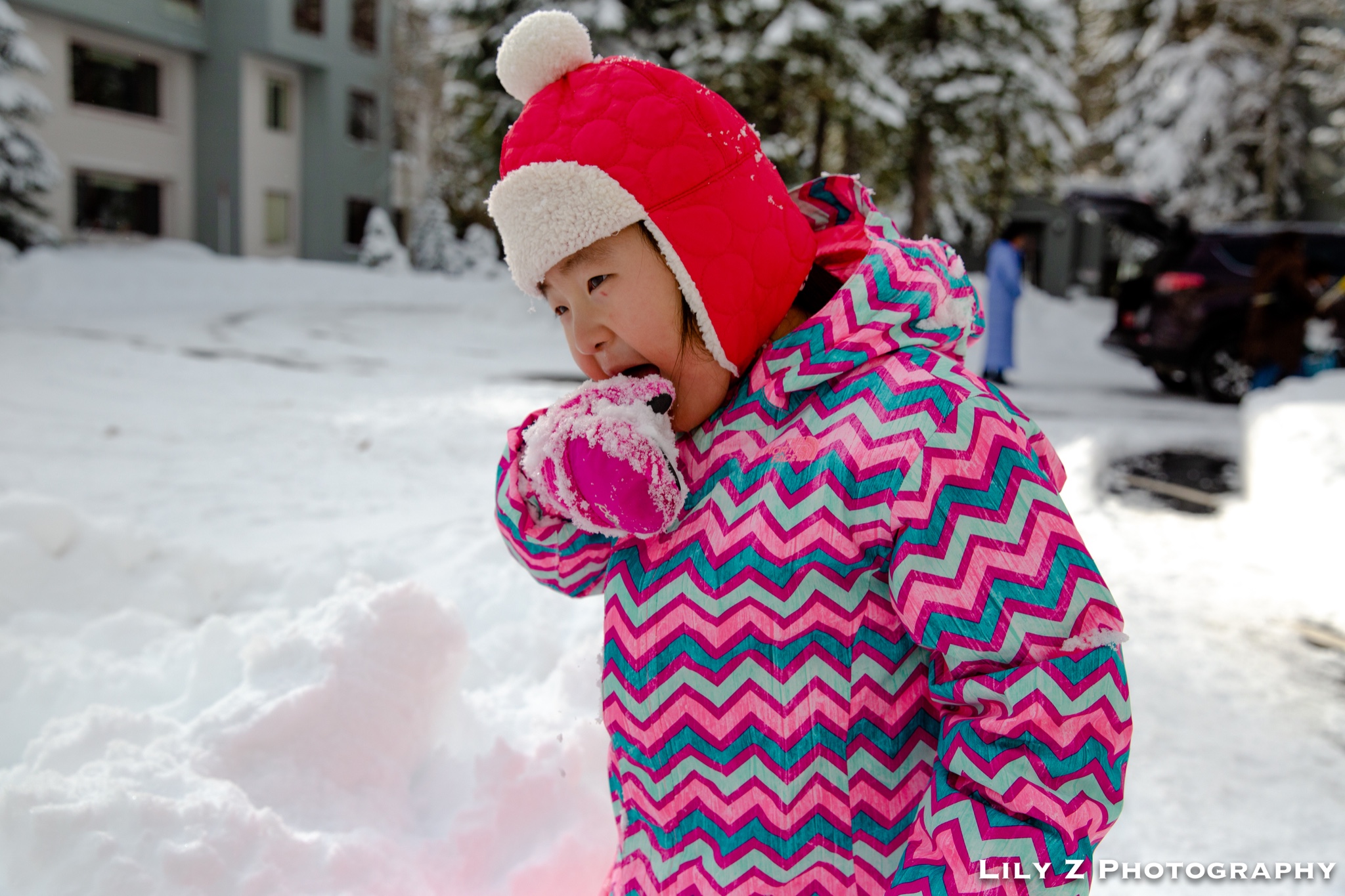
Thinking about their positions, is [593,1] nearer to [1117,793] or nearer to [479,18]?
[479,18]

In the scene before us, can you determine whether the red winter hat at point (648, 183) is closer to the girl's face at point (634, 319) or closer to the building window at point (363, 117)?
the girl's face at point (634, 319)

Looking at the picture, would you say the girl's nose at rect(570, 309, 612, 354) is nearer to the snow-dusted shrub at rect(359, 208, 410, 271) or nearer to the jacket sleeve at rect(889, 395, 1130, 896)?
the jacket sleeve at rect(889, 395, 1130, 896)

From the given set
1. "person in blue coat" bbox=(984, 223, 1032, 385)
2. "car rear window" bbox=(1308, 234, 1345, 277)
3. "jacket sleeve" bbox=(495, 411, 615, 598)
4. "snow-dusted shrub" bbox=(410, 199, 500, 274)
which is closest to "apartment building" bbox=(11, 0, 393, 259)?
"snow-dusted shrub" bbox=(410, 199, 500, 274)

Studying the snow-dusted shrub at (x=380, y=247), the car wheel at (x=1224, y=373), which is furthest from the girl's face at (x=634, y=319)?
the snow-dusted shrub at (x=380, y=247)

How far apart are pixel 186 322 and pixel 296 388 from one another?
20.3 ft

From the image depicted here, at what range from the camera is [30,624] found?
2844 millimetres

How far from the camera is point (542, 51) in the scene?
1.12 metres

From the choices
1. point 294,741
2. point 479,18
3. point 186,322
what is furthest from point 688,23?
point 294,741

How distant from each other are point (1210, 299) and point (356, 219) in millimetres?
24513

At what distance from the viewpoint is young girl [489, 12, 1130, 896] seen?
34.9 inches

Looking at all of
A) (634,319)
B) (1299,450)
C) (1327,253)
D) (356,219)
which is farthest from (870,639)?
(356,219)

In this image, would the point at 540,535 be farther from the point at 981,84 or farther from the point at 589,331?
the point at 981,84

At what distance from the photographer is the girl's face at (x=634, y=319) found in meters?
1.09

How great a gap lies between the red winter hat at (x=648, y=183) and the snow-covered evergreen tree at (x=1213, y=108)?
22130 millimetres
